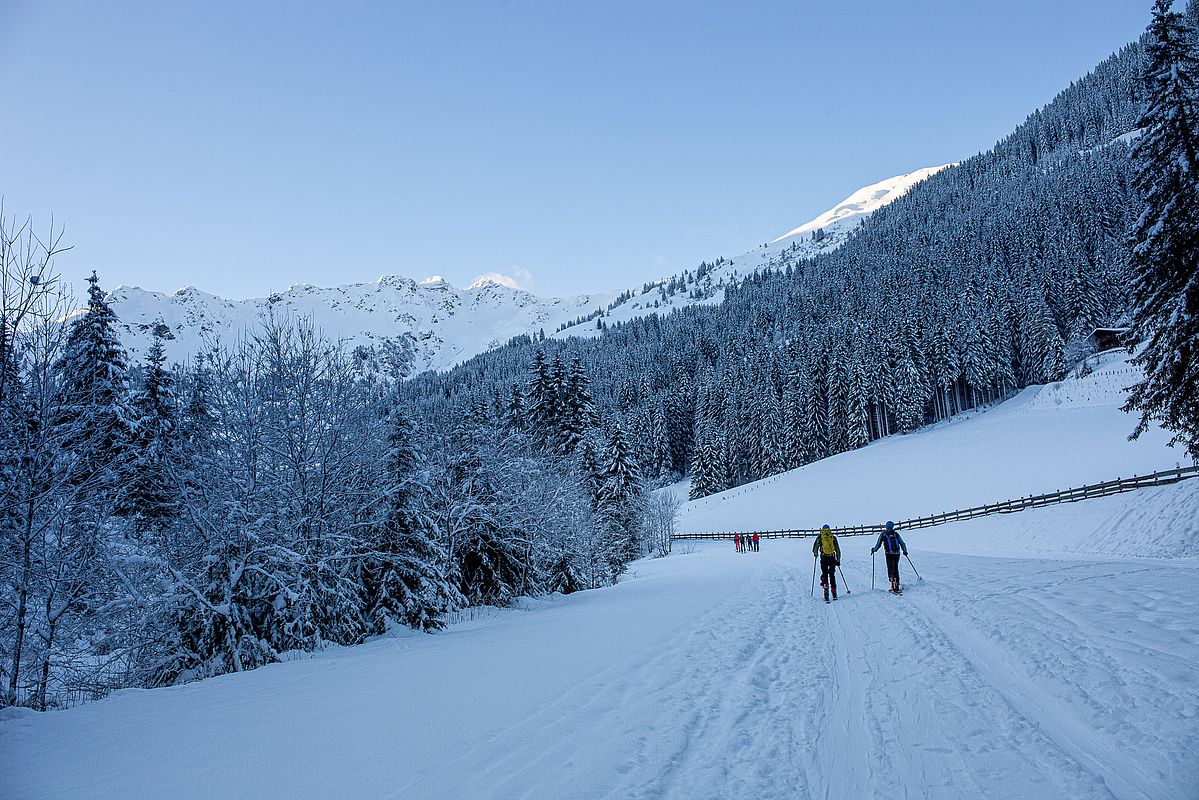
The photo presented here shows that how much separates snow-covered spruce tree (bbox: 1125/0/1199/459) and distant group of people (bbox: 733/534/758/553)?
26.5 metres

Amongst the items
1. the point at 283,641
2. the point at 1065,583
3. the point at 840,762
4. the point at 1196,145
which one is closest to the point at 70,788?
the point at 840,762

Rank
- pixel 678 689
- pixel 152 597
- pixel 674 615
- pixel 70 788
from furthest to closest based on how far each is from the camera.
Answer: pixel 674 615 < pixel 152 597 < pixel 678 689 < pixel 70 788

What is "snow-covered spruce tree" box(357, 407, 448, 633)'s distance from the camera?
13.7 m

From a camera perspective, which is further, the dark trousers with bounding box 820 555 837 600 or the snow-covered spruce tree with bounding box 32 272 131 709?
the dark trousers with bounding box 820 555 837 600

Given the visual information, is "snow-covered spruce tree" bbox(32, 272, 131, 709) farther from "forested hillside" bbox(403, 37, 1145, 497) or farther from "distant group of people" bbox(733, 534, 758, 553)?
"distant group of people" bbox(733, 534, 758, 553)

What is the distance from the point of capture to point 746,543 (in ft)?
151

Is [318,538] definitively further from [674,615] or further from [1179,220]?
[1179,220]

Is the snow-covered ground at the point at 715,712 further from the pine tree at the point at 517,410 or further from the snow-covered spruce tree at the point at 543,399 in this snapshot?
the pine tree at the point at 517,410

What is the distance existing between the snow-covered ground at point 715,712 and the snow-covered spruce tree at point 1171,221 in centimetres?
775

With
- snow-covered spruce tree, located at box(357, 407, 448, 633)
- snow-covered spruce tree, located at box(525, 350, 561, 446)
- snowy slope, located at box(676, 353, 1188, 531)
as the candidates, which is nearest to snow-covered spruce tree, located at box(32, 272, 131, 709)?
snow-covered spruce tree, located at box(357, 407, 448, 633)

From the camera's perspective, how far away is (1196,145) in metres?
15.6

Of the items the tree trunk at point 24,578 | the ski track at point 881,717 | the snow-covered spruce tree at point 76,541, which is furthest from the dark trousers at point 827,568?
the tree trunk at point 24,578

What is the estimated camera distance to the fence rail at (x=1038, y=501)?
20.7 m

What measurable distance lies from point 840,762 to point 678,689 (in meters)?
2.35
